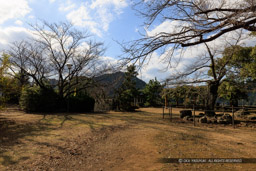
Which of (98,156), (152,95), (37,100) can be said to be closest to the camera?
(98,156)

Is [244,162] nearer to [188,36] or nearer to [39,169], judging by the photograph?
[188,36]

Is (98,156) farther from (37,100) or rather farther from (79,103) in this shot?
(79,103)

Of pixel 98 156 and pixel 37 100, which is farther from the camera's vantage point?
pixel 37 100

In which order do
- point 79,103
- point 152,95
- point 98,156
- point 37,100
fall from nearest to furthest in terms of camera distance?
point 98,156
point 37,100
point 79,103
point 152,95

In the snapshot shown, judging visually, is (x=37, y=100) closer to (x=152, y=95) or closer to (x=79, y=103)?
(x=79, y=103)

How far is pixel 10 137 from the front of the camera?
227 inches

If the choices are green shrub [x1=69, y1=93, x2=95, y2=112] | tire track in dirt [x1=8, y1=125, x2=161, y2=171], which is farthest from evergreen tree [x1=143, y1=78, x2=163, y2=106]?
tire track in dirt [x1=8, y1=125, x2=161, y2=171]

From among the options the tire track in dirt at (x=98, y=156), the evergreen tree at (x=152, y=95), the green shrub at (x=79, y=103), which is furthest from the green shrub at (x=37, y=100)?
the evergreen tree at (x=152, y=95)

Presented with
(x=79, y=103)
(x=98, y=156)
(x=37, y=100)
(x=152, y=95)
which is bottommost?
(x=98, y=156)

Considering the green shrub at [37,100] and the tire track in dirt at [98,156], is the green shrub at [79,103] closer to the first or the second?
the green shrub at [37,100]

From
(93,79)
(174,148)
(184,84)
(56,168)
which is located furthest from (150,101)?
(56,168)

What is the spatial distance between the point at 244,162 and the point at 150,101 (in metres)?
24.2

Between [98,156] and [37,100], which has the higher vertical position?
[37,100]

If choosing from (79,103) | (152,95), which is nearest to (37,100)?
(79,103)
